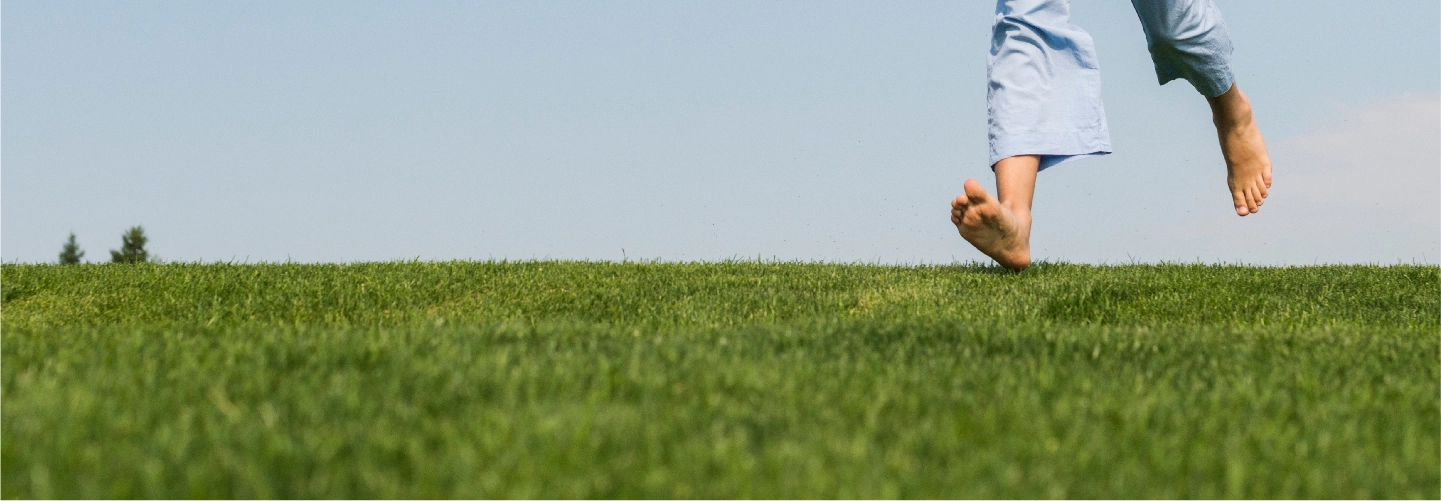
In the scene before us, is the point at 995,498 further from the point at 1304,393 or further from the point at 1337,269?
the point at 1337,269

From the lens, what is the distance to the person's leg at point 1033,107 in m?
4.91

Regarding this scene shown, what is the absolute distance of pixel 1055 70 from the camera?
16.2ft

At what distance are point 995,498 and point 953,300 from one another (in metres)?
4.02

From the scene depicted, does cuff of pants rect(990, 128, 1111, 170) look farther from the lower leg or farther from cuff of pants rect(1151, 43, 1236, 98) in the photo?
cuff of pants rect(1151, 43, 1236, 98)

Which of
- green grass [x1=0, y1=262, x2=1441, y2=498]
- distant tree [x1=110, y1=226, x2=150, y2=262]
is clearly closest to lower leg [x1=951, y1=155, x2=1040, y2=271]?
green grass [x1=0, y1=262, x2=1441, y2=498]

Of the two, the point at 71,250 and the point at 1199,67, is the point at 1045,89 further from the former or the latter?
the point at 71,250

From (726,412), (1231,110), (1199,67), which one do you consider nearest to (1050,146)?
(1199,67)

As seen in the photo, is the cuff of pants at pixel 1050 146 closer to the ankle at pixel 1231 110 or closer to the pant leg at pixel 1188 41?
the pant leg at pixel 1188 41

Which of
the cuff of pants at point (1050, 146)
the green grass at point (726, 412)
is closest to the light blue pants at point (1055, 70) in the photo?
the cuff of pants at point (1050, 146)

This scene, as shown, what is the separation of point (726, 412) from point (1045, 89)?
3.27 m

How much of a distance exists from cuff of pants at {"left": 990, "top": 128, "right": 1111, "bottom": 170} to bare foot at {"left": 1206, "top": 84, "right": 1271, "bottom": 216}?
115cm

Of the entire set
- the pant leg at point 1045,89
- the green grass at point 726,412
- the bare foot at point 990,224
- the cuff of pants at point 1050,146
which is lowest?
the green grass at point 726,412

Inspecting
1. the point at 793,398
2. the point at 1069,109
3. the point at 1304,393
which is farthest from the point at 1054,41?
the point at 793,398

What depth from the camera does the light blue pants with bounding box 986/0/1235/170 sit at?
4930 mm
